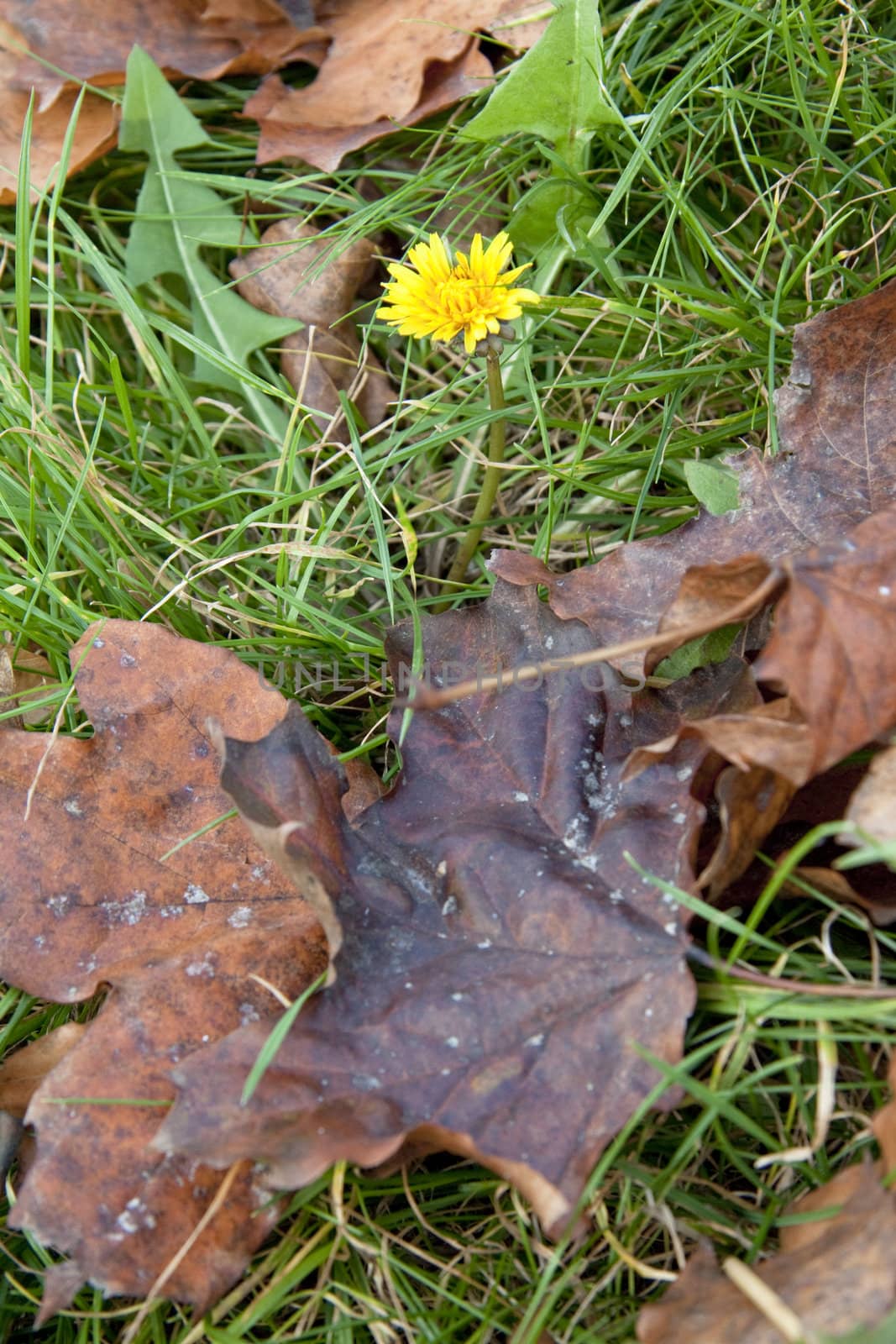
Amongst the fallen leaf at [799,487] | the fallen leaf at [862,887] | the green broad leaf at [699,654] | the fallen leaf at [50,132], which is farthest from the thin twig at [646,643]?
the fallen leaf at [50,132]

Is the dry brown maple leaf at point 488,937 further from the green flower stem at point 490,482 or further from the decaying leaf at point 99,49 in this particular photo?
the decaying leaf at point 99,49

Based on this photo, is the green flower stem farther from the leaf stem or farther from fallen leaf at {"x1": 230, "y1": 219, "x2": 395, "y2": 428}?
fallen leaf at {"x1": 230, "y1": 219, "x2": 395, "y2": 428}

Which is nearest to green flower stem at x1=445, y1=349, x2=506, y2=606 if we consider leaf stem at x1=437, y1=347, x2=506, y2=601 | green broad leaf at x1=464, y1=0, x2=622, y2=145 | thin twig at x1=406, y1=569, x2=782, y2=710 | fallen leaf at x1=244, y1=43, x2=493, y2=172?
leaf stem at x1=437, y1=347, x2=506, y2=601

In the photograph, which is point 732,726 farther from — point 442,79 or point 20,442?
point 442,79

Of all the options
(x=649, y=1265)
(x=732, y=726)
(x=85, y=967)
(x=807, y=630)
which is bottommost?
(x=649, y=1265)

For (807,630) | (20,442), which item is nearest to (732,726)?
(807,630)

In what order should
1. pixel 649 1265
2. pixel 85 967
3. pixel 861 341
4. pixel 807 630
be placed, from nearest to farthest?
pixel 807 630 → pixel 649 1265 → pixel 85 967 → pixel 861 341

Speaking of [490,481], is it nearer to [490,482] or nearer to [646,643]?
[490,482]
